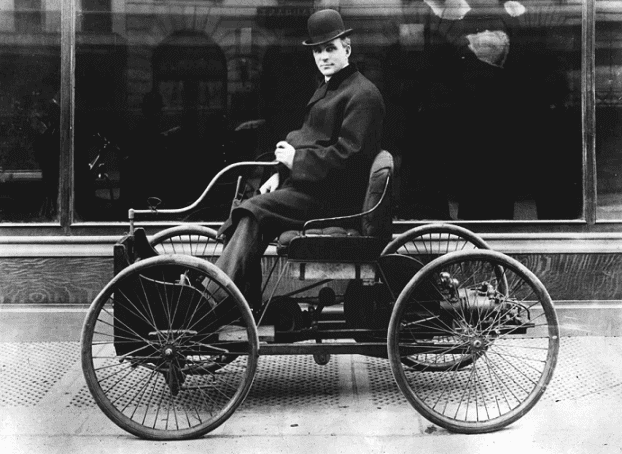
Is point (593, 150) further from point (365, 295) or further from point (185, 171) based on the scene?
point (185, 171)

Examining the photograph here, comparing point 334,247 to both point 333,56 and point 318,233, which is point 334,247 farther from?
point 333,56

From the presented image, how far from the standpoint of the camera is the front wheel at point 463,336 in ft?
13.9

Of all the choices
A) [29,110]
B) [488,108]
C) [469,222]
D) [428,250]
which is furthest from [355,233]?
[29,110]

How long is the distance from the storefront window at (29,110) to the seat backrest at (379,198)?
9.12 feet

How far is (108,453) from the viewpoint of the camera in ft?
13.6

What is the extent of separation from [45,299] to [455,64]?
3506 millimetres

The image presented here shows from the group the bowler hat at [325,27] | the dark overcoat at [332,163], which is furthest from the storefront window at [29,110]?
the bowler hat at [325,27]

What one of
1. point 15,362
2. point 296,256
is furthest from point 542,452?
point 15,362

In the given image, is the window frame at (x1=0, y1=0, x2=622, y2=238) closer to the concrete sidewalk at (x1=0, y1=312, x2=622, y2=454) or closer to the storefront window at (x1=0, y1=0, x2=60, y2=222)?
the storefront window at (x1=0, y1=0, x2=60, y2=222)

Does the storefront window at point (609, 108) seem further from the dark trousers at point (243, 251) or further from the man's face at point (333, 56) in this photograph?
the dark trousers at point (243, 251)

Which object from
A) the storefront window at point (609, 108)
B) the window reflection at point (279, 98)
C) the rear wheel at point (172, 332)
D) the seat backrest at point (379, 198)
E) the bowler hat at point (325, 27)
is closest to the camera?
the rear wheel at point (172, 332)

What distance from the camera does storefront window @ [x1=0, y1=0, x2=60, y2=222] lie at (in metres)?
6.18

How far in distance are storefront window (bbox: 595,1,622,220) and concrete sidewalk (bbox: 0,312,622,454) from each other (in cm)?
123

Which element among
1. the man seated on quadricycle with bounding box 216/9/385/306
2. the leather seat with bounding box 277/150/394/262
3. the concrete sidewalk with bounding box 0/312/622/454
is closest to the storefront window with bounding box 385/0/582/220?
the concrete sidewalk with bounding box 0/312/622/454
